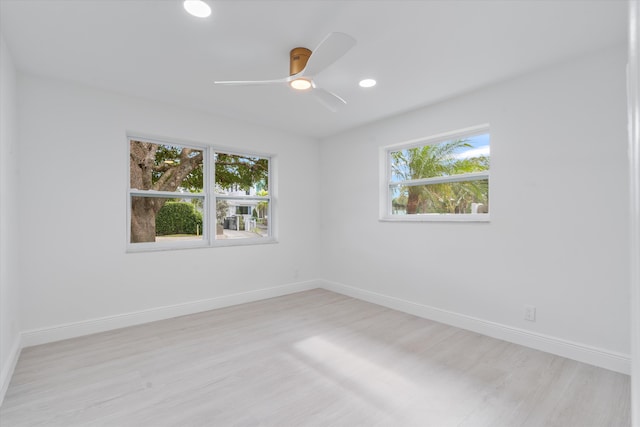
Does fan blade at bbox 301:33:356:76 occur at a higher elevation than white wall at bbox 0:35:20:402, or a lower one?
higher

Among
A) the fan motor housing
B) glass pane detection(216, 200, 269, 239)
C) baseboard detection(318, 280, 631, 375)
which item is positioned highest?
the fan motor housing

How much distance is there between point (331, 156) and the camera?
4836mm

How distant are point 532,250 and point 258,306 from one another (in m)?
3.00

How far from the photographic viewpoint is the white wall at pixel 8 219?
2207mm

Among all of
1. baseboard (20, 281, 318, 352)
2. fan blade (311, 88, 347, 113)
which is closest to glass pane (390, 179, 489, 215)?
fan blade (311, 88, 347, 113)

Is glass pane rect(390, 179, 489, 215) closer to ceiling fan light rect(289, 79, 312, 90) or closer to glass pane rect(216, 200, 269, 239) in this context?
glass pane rect(216, 200, 269, 239)

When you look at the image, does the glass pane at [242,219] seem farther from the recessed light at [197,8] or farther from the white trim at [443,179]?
the recessed light at [197,8]

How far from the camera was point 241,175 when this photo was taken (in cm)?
439

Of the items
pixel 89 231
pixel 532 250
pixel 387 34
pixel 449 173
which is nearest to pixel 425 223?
pixel 449 173

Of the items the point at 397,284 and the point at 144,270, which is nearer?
the point at 144,270

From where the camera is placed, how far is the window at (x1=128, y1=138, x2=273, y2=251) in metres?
3.58

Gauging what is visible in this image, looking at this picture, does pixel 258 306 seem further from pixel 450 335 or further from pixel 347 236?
pixel 450 335

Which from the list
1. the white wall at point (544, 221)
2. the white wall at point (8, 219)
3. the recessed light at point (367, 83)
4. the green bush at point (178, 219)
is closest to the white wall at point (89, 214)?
the white wall at point (8, 219)

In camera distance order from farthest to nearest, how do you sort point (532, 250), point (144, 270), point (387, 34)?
point (144, 270) → point (532, 250) → point (387, 34)
